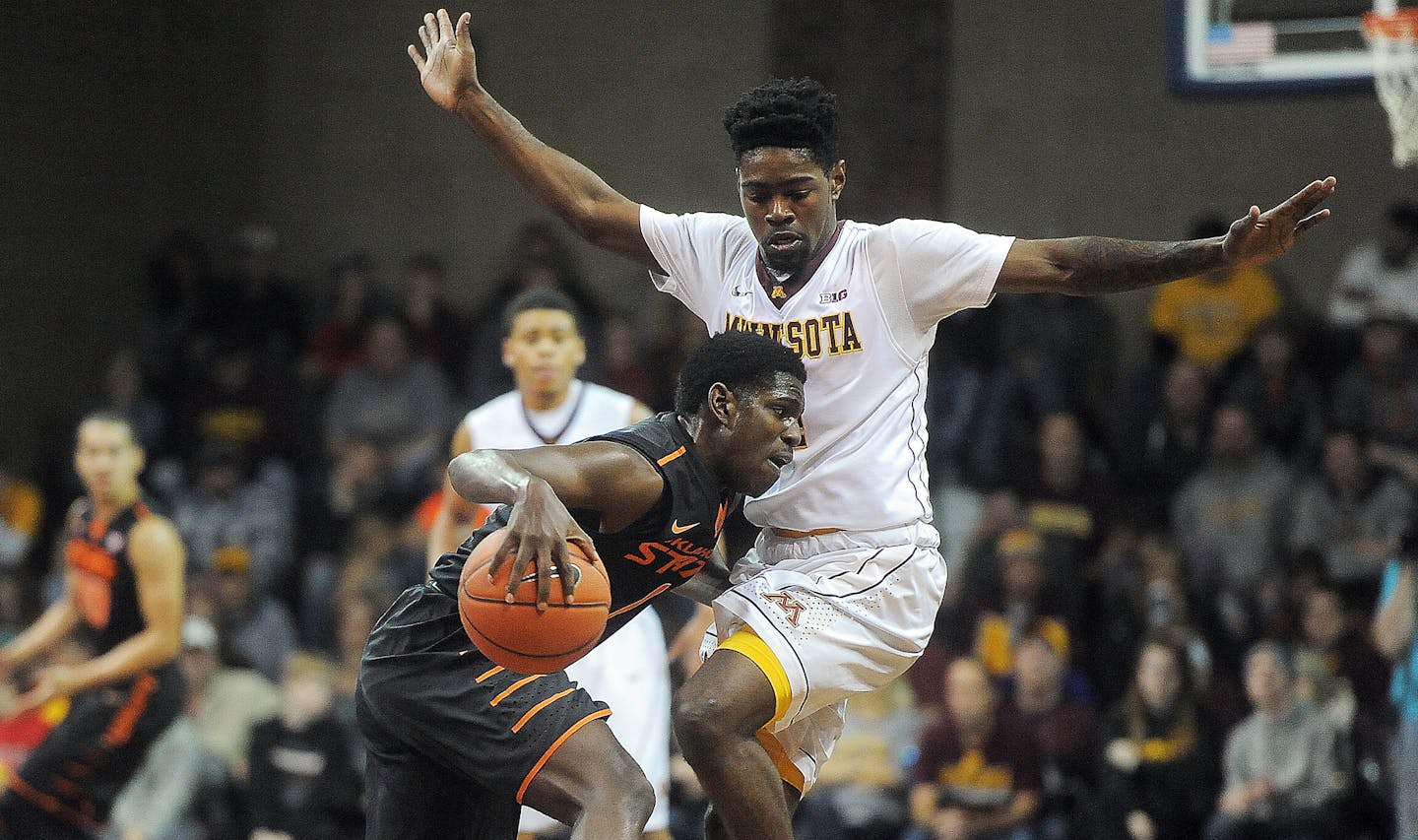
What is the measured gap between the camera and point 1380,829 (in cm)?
725

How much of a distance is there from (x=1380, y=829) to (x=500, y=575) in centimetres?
477

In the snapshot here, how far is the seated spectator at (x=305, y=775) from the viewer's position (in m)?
7.88

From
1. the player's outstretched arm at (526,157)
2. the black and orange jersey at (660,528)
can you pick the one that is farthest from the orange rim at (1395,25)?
the black and orange jersey at (660,528)

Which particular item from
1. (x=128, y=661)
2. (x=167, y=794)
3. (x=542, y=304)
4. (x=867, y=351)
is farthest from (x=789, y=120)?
(x=167, y=794)

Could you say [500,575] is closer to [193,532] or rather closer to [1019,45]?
[193,532]

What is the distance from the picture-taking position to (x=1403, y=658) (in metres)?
7.33

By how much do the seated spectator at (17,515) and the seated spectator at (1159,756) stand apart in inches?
233

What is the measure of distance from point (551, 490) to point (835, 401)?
3.12 feet

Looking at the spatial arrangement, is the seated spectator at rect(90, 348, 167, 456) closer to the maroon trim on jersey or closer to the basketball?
the maroon trim on jersey

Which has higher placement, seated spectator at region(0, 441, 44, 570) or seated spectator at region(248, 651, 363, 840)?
seated spectator at region(0, 441, 44, 570)

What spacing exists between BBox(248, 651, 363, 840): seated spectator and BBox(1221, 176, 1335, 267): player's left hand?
5.00 m

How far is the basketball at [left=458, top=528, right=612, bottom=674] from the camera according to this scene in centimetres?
379

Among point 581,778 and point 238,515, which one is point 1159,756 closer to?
point 581,778

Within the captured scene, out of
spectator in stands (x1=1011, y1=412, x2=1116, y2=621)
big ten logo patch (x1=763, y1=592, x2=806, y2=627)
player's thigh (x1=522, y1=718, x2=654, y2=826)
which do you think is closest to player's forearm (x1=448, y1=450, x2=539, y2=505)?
player's thigh (x1=522, y1=718, x2=654, y2=826)
